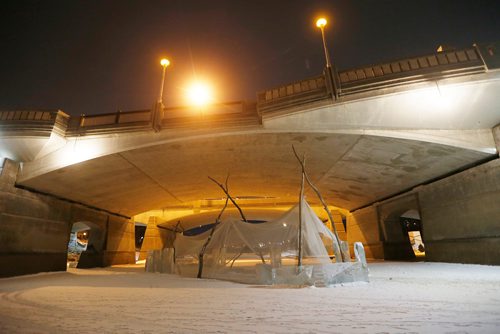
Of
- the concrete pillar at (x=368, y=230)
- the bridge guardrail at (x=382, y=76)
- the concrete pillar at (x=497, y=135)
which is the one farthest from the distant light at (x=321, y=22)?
the concrete pillar at (x=368, y=230)

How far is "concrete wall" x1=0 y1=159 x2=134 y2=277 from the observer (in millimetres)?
12609

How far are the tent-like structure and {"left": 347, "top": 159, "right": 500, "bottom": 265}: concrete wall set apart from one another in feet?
21.8

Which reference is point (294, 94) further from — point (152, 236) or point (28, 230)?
point (152, 236)

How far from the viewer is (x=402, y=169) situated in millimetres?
14117

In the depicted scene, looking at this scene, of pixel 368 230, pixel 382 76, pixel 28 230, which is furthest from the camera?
pixel 368 230

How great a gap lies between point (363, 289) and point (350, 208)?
18101mm

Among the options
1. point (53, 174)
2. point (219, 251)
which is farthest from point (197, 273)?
point (53, 174)

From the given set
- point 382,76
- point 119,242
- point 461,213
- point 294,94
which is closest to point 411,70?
point 382,76

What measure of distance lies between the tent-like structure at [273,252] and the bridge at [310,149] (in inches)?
166

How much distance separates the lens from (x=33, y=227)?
14.0 meters

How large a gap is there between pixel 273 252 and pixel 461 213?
31.5ft

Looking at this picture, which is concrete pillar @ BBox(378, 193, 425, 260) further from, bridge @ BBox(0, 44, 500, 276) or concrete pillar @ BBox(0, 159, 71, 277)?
concrete pillar @ BBox(0, 159, 71, 277)

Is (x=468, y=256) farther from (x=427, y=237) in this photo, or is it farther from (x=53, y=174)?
(x=53, y=174)

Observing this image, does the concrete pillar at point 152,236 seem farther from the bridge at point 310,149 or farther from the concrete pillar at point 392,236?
the concrete pillar at point 392,236
